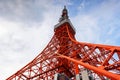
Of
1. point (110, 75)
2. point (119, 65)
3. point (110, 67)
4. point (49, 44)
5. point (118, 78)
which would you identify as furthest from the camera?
point (49, 44)

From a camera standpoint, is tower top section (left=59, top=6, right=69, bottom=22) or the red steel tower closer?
the red steel tower

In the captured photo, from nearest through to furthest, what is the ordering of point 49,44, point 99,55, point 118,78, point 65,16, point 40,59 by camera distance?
point 118,78 → point 99,55 → point 40,59 → point 49,44 → point 65,16

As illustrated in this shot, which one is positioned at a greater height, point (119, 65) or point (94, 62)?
point (94, 62)

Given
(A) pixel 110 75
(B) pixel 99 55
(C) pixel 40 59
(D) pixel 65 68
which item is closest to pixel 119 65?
(A) pixel 110 75

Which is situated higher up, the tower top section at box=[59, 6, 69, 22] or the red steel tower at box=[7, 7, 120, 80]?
the tower top section at box=[59, 6, 69, 22]

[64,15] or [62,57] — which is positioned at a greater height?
[64,15]

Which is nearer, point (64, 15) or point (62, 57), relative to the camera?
point (62, 57)

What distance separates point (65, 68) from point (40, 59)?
260 cm

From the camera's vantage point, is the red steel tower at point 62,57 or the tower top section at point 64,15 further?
the tower top section at point 64,15

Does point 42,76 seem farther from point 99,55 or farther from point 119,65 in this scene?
point 119,65

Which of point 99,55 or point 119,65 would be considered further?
point 99,55

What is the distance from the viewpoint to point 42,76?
1375 cm

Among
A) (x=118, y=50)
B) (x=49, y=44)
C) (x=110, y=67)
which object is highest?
(x=49, y=44)

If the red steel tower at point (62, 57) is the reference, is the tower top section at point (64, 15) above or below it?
above
